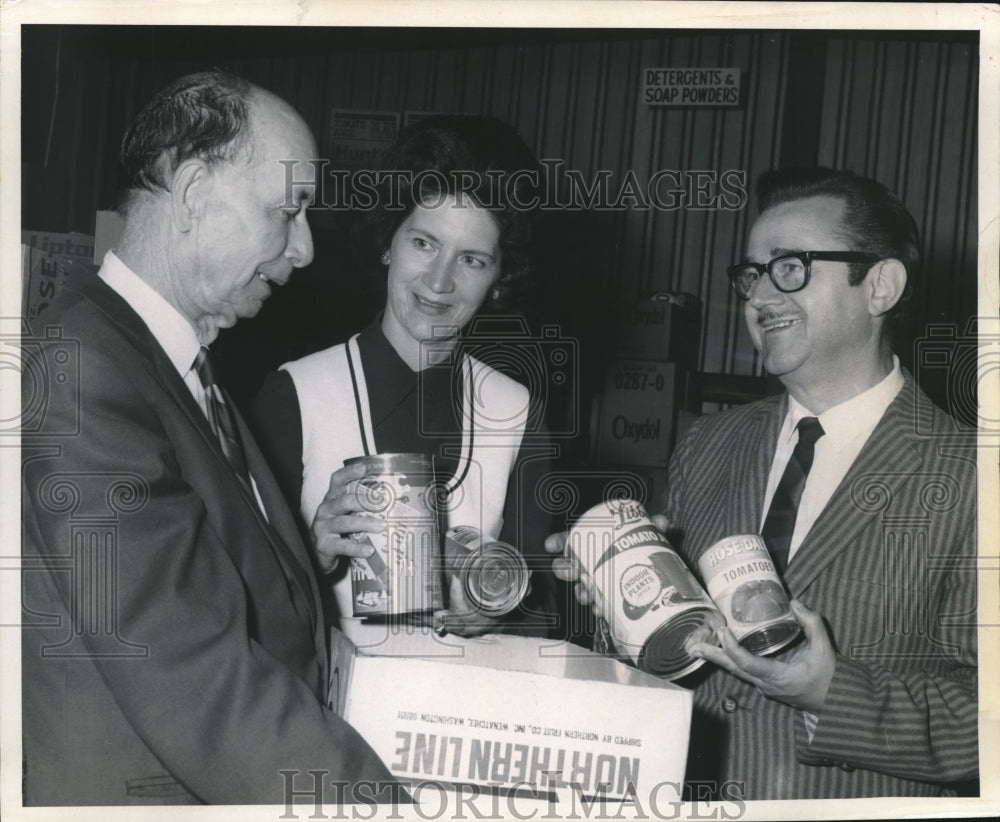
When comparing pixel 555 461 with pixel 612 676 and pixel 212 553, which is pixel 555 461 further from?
pixel 212 553

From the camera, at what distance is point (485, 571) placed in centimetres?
93

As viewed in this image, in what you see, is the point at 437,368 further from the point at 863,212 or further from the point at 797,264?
the point at 863,212

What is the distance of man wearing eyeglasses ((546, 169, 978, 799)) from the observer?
1040 millimetres

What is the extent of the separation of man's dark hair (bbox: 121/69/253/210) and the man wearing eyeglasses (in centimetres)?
55

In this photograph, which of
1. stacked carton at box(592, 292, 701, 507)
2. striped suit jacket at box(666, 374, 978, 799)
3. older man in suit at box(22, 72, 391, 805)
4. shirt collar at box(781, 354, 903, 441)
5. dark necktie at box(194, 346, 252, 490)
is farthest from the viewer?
stacked carton at box(592, 292, 701, 507)

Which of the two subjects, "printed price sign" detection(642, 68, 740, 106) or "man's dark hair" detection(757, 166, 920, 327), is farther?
"printed price sign" detection(642, 68, 740, 106)

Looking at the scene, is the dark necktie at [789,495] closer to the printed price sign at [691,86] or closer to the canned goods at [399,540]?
the canned goods at [399,540]

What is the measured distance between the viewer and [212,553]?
2.64ft

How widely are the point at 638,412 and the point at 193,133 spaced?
33.8 inches

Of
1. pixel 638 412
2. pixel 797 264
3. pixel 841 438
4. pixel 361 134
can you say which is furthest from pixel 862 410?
pixel 361 134

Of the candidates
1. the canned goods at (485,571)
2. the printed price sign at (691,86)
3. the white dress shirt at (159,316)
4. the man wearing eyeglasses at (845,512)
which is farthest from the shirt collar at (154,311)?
the printed price sign at (691,86)

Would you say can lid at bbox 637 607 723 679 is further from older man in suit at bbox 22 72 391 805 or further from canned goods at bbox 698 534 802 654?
older man in suit at bbox 22 72 391 805

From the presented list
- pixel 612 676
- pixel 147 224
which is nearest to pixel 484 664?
pixel 612 676

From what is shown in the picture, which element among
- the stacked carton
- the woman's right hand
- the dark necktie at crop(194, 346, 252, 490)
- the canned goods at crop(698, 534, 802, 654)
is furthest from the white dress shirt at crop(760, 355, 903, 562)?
the dark necktie at crop(194, 346, 252, 490)
